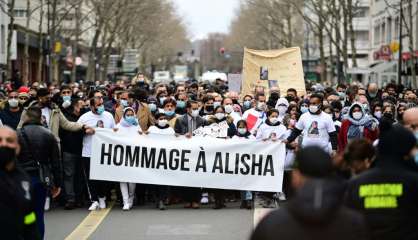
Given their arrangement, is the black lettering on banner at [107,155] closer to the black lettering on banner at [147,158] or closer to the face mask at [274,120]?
the black lettering on banner at [147,158]

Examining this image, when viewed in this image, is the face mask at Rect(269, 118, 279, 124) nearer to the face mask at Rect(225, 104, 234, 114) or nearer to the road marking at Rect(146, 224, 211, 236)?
the face mask at Rect(225, 104, 234, 114)

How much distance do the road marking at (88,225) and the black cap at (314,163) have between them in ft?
24.7

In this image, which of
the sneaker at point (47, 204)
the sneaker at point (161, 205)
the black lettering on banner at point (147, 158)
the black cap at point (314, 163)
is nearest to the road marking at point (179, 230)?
the sneaker at point (161, 205)

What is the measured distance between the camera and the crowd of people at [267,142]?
513 cm

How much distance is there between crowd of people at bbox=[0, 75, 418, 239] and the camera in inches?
202

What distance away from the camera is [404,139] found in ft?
21.5

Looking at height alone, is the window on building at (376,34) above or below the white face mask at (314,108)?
above

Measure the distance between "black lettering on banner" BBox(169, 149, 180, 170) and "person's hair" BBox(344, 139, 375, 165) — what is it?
8.16m

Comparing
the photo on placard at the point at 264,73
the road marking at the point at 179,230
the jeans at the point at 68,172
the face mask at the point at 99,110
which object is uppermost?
the photo on placard at the point at 264,73

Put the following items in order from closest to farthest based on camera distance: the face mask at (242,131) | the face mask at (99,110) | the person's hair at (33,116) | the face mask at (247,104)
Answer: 1. the person's hair at (33,116)
2. the face mask at (99,110)
3. the face mask at (242,131)
4. the face mask at (247,104)

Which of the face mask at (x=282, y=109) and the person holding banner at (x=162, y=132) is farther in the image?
the face mask at (x=282, y=109)

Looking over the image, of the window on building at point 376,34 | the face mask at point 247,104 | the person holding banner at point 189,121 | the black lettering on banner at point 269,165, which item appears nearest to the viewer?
the black lettering on banner at point 269,165

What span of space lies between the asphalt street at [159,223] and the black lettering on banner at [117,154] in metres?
0.72

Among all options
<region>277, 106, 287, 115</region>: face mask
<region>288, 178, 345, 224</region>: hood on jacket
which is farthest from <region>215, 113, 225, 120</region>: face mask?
<region>288, 178, 345, 224</region>: hood on jacket
